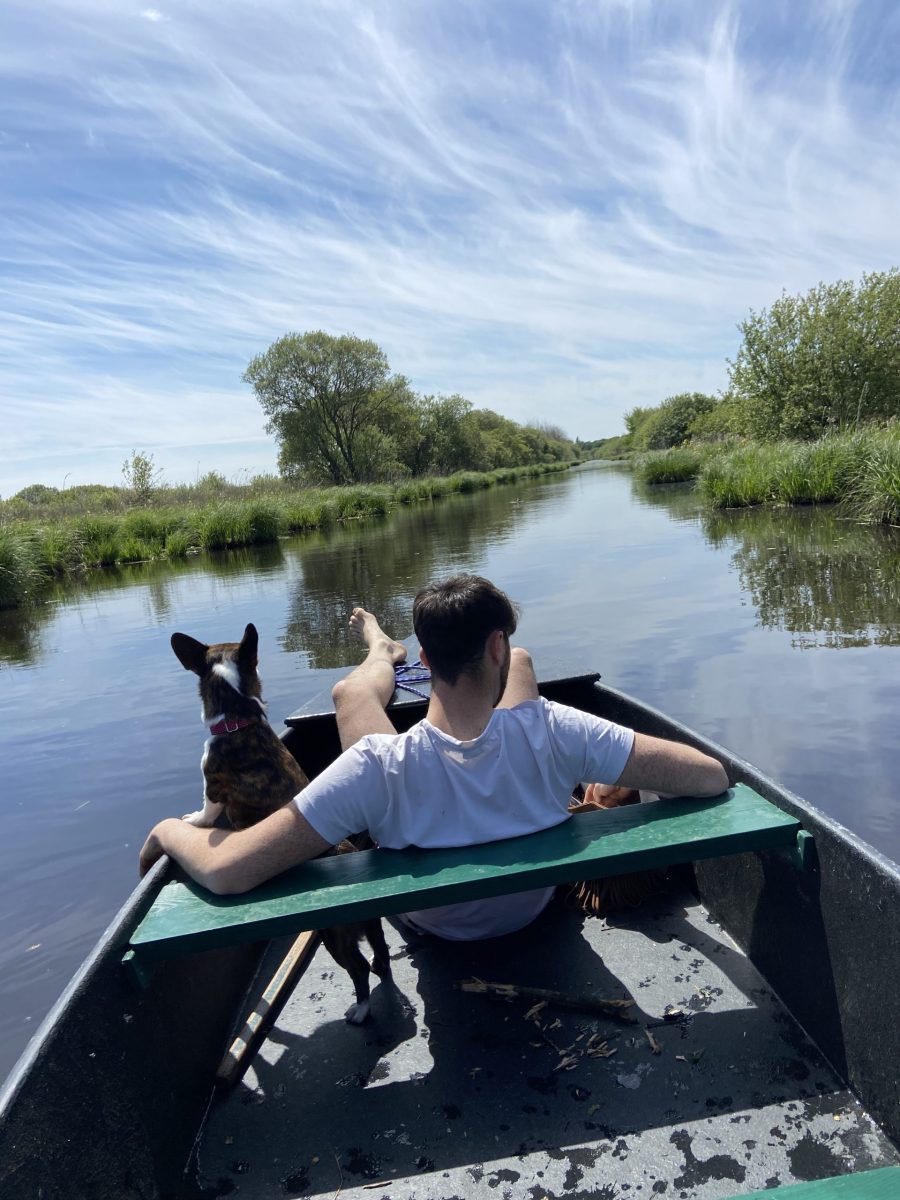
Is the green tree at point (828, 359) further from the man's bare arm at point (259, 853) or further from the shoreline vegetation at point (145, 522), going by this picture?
the man's bare arm at point (259, 853)

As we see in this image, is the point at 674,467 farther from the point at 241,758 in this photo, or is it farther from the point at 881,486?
the point at 241,758

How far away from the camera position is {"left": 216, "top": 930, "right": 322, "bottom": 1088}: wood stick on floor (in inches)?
89.5

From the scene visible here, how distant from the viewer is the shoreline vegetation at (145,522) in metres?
19.6

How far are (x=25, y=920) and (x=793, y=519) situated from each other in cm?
1644

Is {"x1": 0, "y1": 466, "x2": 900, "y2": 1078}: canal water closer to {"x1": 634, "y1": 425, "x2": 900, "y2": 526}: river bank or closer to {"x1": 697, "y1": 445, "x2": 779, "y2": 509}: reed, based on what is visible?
{"x1": 634, "y1": 425, "x2": 900, "y2": 526}: river bank

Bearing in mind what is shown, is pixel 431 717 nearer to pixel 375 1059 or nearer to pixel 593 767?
pixel 593 767

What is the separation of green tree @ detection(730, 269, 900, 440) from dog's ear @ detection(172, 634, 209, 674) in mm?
27982

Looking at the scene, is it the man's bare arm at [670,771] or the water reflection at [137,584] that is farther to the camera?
the water reflection at [137,584]

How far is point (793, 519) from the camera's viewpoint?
17.0 metres

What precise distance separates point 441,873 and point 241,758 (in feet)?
2.73

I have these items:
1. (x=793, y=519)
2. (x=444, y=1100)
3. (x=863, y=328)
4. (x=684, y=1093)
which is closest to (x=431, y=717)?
(x=444, y=1100)

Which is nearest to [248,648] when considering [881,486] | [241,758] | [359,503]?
[241,758]

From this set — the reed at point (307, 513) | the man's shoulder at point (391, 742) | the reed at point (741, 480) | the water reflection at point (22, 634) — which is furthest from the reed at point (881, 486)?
the reed at point (307, 513)

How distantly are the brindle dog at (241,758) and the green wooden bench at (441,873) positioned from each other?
0.33m
